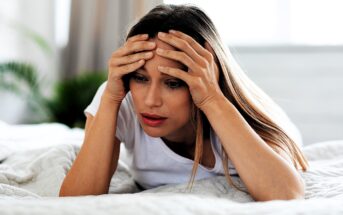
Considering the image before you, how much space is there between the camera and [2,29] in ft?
12.5

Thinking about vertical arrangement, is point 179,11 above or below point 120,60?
above

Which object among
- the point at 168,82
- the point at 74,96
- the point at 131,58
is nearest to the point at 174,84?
the point at 168,82

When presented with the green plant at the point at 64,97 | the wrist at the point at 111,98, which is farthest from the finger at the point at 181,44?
the green plant at the point at 64,97

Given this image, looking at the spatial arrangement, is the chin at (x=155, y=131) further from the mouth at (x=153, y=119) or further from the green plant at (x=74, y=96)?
the green plant at (x=74, y=96)

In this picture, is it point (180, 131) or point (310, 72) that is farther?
point (310, 72)

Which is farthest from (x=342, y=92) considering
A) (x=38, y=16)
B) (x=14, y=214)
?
(x=14, y=214)

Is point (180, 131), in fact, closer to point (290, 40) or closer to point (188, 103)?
point (188, 103)

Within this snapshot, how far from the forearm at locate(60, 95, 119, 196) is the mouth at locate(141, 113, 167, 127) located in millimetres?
136

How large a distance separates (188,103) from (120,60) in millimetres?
194

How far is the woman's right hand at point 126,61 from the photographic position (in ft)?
4.46

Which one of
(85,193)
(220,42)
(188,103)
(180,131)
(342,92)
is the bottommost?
(342,92)

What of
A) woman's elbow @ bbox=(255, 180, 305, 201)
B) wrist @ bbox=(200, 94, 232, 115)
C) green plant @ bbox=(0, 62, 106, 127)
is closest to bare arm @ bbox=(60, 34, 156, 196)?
wrist @ bbox=(200, 94, 232, 115)

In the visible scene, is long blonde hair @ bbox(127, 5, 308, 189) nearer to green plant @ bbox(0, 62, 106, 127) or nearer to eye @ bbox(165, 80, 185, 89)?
eye @ bbox(165, 80, 185, 89)

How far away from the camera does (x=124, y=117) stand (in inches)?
64.9
